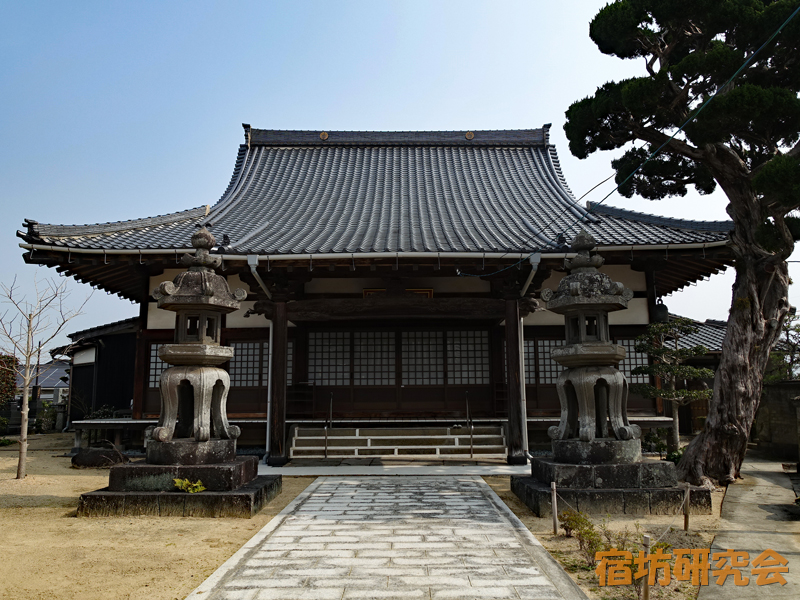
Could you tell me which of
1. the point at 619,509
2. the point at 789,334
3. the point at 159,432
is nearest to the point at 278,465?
the point at 159,432

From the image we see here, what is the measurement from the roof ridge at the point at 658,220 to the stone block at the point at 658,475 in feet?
15.6

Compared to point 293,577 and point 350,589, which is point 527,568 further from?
point 293,577

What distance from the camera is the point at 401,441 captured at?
1193 centimetres

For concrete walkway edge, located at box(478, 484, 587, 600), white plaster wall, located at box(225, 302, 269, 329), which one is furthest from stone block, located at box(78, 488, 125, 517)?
white plaster wall, located at box(225, 302, 269, 329)

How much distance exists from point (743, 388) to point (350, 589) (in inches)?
277

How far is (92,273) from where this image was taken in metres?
12.3

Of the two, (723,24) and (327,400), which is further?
(327,400)

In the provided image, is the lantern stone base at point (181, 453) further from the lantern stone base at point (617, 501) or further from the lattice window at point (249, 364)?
Answer: the lattice window at point (249, 364)

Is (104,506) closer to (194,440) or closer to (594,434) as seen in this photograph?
(194,440)

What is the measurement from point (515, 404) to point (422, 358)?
327 cm

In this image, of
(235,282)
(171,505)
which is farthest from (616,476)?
(235,282)

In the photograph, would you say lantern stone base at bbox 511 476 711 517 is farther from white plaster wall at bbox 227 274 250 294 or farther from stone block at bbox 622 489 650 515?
white plaster wall at bbox 227 274 250 294

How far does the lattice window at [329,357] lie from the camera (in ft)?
43.9

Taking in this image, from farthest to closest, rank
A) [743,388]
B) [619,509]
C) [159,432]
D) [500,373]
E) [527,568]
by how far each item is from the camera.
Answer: [500,373] < [743,388] < [159,432] < [619,509] < [527,568]
